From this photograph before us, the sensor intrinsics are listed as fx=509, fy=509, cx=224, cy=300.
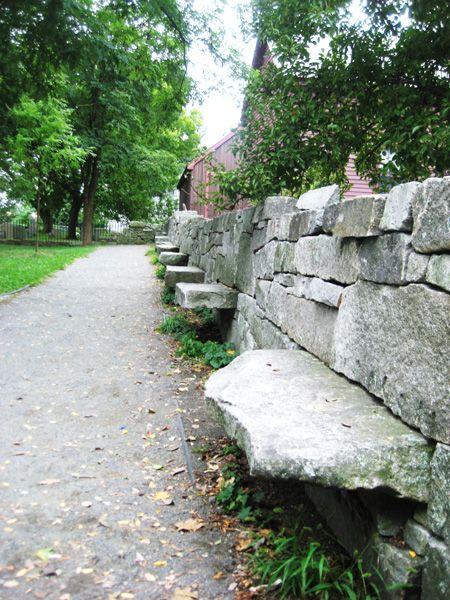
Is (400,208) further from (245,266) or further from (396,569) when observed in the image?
(245,266)

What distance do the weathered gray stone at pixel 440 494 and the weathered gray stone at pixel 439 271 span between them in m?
0.63

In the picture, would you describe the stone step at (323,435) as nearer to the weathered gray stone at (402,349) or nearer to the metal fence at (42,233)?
the weathered gray stone at (402,349)

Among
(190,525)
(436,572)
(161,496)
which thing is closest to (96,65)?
(161,496)

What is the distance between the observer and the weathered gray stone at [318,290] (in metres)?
3.12

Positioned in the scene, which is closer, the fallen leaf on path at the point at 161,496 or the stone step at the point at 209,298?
the fallen leaf on path at the point at 161,496

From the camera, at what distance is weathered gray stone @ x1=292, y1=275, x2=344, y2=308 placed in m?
A: 3.12

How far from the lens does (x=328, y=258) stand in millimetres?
3268

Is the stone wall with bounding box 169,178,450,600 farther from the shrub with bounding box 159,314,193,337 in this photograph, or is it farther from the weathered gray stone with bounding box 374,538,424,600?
the shrub with bounding box 159,314,193,337

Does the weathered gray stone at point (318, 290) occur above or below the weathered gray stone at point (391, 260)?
below

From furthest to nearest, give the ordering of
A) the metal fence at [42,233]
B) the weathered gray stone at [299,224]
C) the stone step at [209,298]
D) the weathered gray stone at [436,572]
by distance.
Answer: the metal fence at [42,233]
the stone step at [209,298]
the weathered gray stone at [299,224]
the weathered gray stone at [436,572]

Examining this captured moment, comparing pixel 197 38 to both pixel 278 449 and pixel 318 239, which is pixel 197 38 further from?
pixel 278 449

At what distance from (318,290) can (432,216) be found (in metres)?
1.41

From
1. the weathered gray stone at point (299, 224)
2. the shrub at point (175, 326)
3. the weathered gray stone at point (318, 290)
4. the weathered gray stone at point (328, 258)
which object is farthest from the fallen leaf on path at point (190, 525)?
the shrub at point (175, 326)

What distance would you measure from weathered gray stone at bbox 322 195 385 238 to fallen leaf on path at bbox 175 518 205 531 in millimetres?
1835
